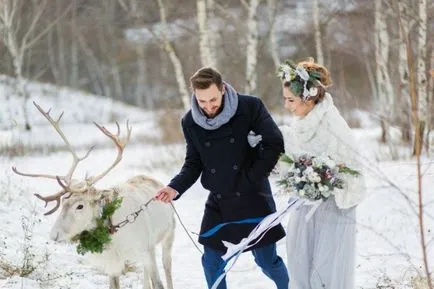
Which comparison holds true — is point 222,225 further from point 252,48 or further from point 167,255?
point 252,48

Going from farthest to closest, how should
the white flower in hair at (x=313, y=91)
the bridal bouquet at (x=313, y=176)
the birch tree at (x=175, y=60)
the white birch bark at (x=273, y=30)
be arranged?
1. the white birch bark at (x=273, y=30)
2. the birch tree at (x=175, y=60)
3. the white flower in hair at (x=313, y=91)
4. the bridal bouquet at (x=313, y=176)

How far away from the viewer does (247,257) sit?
25.2ft

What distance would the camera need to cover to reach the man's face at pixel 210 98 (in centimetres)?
445

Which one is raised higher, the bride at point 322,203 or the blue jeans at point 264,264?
the bride at point 322,203

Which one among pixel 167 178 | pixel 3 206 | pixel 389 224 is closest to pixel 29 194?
pixel 3 206

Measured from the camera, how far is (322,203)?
458 cm

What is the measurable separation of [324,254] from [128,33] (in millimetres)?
34316

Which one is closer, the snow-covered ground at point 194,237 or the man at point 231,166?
the man at point 231,166

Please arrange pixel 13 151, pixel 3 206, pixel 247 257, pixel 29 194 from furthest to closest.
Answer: pixel 13 151 → pixel 29 194 → pixel 3 206 → pixel 247 257

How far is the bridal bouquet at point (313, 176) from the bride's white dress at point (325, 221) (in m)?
0.07

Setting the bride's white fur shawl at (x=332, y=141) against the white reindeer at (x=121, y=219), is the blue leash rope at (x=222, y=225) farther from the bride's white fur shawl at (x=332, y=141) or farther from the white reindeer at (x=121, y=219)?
the white reindeer at (x=121, y=219)

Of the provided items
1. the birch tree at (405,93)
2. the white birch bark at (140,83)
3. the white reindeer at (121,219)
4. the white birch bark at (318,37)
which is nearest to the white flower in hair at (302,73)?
the birch tree at (405,93)

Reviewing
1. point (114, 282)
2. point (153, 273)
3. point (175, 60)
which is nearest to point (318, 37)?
point (175, 60)

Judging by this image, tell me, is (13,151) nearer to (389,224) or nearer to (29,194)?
(29,194)
